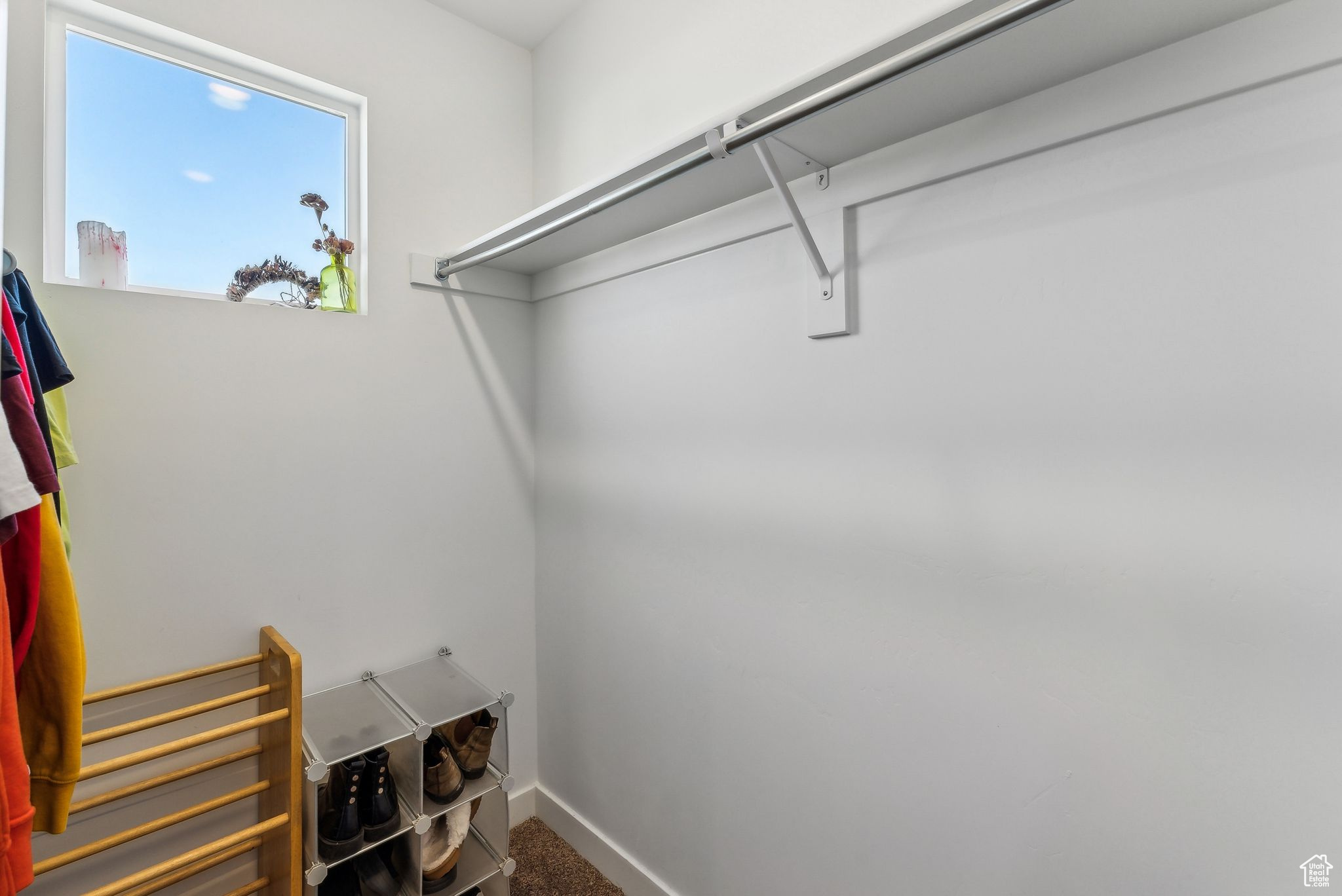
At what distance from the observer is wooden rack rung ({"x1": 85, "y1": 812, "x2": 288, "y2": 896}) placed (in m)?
1.06

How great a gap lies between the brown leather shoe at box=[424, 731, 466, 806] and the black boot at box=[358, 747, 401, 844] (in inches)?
4.0

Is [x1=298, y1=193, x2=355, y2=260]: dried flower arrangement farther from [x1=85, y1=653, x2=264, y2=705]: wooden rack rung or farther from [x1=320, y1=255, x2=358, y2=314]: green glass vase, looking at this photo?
[x1=85, y1=653, x2=264, y2=705]: wooden rack rung

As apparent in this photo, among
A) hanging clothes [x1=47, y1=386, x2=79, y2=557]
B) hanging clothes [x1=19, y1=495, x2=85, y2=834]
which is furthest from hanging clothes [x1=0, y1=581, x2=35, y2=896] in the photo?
hanging clothes [x1=47, y1=386, x2=79, y2=557]

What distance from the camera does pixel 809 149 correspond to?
115cm

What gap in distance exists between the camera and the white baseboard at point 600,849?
1.65m

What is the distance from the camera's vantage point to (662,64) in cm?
158

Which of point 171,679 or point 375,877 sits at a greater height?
point 171,679

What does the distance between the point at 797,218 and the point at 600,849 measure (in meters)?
1.79

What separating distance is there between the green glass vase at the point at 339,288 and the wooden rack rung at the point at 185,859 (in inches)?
47.0

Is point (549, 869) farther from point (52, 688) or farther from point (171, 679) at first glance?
point (52, 688)

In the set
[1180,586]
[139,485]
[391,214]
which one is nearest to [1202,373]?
[1180,586]

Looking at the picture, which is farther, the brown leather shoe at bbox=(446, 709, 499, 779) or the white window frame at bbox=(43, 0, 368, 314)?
the brown leather shoe at bbox=(446, 709, 499, 779)

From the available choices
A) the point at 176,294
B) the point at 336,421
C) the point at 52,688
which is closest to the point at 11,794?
the point at 52,688

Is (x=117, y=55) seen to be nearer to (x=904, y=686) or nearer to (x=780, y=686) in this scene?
(x=780, y=686)
